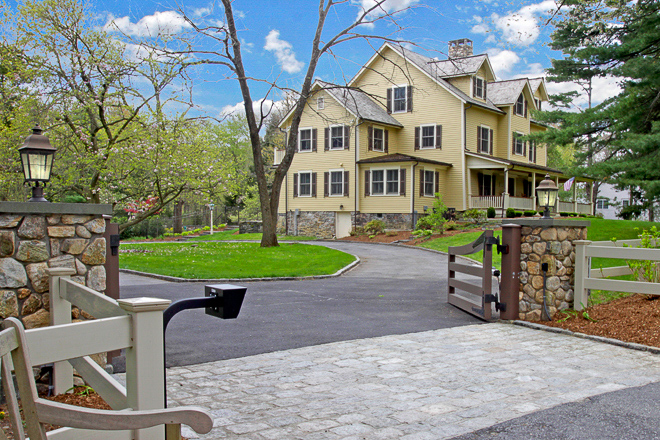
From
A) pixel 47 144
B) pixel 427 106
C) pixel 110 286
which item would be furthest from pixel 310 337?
pixel 427 106

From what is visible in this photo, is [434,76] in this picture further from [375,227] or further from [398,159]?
[375,227]

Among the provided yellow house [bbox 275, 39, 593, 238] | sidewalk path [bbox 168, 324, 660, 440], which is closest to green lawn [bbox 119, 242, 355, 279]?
sidewalk path [bbox 168, 324, 660, 440]

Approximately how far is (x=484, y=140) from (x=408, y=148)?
4474mm

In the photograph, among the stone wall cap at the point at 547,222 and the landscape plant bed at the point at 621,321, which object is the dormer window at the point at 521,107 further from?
the stone wall cap at the point at 547,222

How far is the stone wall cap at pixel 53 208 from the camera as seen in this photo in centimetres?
448

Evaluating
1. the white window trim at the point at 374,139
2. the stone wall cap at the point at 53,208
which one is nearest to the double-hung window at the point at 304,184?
the white window trim at the point at 374,139

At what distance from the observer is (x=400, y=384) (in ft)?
16.7

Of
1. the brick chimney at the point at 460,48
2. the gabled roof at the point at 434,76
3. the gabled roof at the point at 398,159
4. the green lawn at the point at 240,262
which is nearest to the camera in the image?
the green lawn at the point at 240,262

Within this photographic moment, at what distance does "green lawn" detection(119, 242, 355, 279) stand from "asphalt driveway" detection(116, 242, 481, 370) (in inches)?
39.5

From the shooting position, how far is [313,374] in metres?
5.43

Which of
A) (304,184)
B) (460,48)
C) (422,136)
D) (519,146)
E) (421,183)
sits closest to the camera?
(421,183)

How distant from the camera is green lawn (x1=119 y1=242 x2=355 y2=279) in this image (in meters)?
14.4

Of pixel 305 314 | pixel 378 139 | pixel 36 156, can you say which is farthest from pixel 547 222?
pixel 378 139

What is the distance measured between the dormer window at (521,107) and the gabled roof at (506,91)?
24.2 inches
